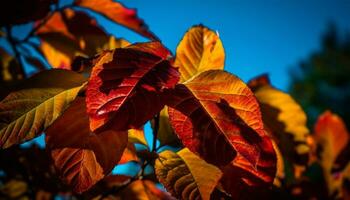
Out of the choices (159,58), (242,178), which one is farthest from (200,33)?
(242,178)

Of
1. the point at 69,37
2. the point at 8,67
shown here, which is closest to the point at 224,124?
the point at 69,37

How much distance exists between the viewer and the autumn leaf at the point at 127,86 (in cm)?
46

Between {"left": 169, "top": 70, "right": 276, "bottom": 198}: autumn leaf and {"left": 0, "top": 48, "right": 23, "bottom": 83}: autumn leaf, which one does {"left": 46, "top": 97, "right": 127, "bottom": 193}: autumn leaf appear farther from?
{"left": 0, "top": 48, "right": 23, "bottom": 83}: autumn leaf

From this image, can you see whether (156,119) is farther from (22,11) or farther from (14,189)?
(14,189)

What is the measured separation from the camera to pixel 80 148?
1.98 feet

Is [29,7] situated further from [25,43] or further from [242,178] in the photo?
[242,178]

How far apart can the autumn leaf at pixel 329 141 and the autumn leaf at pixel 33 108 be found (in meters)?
1.23

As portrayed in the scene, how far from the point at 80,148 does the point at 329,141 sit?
1.21 m

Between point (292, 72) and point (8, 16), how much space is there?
1555cm

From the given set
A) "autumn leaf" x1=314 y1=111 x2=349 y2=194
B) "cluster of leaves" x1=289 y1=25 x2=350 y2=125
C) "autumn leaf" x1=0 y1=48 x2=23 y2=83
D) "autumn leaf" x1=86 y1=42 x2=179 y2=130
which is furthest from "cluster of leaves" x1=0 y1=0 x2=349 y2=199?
"cluster of leaves" x1=289 y1=25 x2=350 y2=125

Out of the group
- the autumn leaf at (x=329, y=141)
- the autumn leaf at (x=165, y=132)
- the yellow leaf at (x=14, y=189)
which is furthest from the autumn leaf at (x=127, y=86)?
the autumn leaf at (x=329, y=141)

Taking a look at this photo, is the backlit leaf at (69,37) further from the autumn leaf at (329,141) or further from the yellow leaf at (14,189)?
the autumn leaf at (329,141)

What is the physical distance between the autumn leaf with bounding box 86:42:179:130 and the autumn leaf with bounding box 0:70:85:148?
94 mm

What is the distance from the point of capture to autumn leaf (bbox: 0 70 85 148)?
0.51 metres
